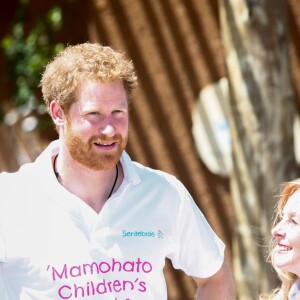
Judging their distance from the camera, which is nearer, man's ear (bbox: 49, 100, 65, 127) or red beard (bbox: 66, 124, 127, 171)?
red beard (bbox: 66, 124, 127, 171)

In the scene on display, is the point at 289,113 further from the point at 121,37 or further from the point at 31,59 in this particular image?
the point at 31,59

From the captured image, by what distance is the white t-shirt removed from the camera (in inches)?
106

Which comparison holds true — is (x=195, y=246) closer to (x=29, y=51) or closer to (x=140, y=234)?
(x=140, y=234)

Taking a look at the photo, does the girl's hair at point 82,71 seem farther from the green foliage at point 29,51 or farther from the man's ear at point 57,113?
the green foliage at point 29,51

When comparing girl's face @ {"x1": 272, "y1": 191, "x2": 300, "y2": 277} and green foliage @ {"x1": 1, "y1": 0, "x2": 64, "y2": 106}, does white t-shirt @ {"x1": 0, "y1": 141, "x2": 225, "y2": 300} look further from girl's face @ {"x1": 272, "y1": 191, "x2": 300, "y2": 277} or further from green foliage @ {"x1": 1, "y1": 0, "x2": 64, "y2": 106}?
green foliage @ {"x1": 1, "y1": 0, "x2": 64, "y2": 106}

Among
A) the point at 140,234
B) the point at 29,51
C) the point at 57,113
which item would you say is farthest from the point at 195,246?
the point at 29,51

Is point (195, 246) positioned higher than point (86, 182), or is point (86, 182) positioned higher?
point (86, 182)

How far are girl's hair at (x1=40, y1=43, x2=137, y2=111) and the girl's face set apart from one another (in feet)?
2.16

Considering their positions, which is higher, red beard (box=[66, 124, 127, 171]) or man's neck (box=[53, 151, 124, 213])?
red beard (box=[66, 124, 127, 171])

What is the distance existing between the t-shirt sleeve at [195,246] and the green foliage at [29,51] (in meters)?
4.12

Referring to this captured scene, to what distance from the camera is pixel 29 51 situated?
704 cm

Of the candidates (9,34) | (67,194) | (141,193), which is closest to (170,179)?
(141,193)

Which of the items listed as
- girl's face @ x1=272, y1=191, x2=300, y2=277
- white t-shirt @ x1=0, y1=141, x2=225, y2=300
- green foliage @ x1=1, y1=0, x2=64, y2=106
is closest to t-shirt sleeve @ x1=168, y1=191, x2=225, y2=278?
white t-shirt @ x1=0, y1=141, x2=225, y2=300

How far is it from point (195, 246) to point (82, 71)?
700 millimetres
